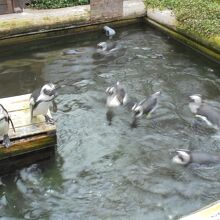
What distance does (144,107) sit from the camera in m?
7.62

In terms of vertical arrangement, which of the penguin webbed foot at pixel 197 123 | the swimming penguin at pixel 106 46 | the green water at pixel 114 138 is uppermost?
the swimming penguin at pixel 106 46

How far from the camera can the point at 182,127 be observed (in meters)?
7.60

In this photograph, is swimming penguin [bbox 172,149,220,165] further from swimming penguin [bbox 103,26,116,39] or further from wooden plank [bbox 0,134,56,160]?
swimming penguin [bbox 103,26,116,39]

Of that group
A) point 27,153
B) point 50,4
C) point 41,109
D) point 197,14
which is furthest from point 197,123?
point 50,4

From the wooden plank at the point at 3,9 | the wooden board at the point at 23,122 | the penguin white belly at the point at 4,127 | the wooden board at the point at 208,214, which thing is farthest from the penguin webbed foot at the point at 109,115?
the wooden plank at the point at 3,9

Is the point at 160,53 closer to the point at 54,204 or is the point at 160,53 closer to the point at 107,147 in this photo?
the point at 107,147

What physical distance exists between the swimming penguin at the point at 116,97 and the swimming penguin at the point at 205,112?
45.0 inches

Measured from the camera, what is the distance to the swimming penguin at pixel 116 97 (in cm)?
786

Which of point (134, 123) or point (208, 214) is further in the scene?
point (134, 123)

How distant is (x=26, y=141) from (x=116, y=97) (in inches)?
79.0

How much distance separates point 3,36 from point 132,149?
519cm

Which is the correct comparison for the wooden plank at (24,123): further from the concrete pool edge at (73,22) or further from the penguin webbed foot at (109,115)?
the concrete pool edge at (73,22)

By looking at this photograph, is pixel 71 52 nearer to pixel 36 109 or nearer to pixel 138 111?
pixel 138 111

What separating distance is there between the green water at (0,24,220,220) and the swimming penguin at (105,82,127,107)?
17cm
